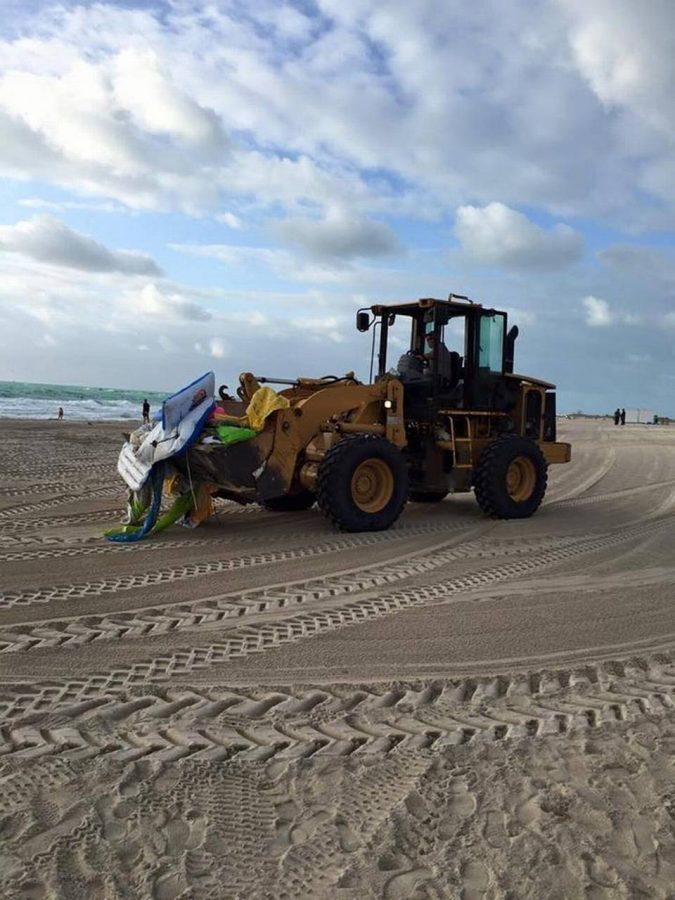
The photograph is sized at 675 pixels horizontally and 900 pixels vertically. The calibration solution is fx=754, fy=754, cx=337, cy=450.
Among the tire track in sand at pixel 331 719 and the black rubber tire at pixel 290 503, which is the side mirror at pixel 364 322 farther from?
the tire track in sand at pixel 331 719

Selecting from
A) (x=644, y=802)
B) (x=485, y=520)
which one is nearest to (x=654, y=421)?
(x=485, y=520)

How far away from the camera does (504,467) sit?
8.98m

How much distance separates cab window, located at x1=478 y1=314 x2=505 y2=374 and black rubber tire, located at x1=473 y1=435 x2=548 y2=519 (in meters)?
0.93

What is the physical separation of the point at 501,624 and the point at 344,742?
204 cm

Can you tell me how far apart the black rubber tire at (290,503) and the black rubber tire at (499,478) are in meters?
2.02

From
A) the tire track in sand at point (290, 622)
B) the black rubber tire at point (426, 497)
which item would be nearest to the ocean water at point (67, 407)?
the black rubber tire at point (426, 497)

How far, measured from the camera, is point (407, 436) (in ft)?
30.7

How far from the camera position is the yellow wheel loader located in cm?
756

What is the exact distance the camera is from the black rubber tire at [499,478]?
891cm

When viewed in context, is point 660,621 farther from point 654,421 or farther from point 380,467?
point 654,421

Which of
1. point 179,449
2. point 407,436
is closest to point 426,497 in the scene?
point 407,436

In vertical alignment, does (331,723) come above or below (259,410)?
below

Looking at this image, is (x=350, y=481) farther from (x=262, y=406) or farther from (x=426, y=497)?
(x=426, y=497)

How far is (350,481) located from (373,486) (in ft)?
1.77
